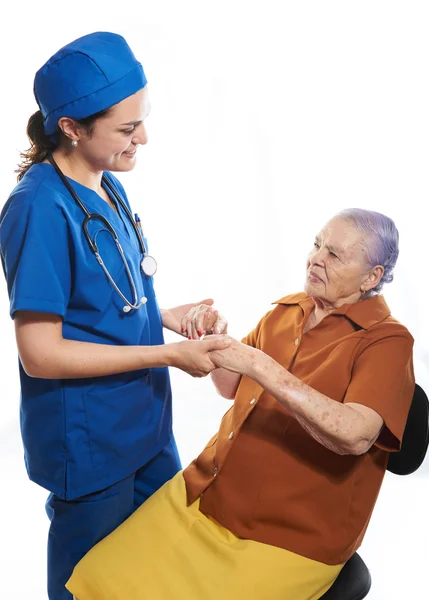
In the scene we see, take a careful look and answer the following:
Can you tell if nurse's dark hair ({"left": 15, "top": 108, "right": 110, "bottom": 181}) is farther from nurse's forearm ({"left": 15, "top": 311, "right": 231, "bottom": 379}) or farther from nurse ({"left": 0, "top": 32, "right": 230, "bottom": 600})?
nurse's forearm ({"left": 15, "top": 311, "right": 231, "bottom": 379})

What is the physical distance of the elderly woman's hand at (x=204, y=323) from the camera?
6.77ft

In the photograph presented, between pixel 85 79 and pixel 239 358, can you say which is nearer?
pixel 85 79

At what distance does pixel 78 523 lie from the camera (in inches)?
76.8

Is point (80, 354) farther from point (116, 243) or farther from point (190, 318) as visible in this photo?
point (190, 318)

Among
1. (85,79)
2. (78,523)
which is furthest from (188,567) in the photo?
(85,79)

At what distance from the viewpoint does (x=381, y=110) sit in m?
3.66

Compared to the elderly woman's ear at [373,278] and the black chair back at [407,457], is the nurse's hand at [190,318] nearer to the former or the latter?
the elderly woman's ear at [373,278]

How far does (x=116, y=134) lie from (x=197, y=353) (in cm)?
52

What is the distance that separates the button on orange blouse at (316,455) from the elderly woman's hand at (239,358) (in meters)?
0.17

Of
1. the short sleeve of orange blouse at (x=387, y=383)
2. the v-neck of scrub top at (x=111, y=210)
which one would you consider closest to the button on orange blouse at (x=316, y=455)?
the short sleeve of orange blouse at (x=387, y=383)

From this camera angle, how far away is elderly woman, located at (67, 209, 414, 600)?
5.65 feet

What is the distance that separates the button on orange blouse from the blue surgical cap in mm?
736

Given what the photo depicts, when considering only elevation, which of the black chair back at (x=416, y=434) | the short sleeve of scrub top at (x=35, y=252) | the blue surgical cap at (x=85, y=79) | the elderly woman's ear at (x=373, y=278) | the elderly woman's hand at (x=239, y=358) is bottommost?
the black chair back at (x=416, y=434)

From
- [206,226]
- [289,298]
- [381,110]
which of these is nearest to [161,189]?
[206,226]
